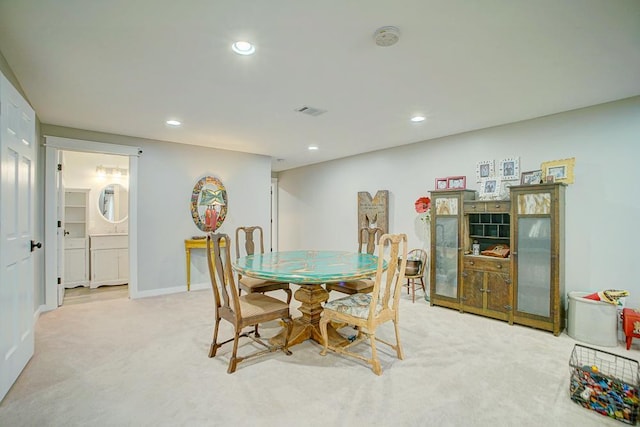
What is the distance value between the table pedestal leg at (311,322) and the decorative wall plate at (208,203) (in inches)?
108

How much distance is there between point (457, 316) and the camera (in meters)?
3.73

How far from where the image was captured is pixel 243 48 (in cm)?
212

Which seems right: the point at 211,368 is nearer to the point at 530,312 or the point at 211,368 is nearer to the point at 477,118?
the point at 530,312

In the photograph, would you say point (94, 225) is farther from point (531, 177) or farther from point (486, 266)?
point (531, 177)

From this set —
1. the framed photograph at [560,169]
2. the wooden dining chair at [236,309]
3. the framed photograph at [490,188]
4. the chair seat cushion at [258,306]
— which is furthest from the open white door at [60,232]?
the framed photograph at [560,169]

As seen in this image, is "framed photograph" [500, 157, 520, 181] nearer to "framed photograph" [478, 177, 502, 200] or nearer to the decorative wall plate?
"framed photograph" [478, 177, 502, 200]

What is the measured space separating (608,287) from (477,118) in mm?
2199

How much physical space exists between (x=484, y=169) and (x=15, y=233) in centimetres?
477

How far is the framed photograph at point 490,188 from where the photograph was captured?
3.93 metres

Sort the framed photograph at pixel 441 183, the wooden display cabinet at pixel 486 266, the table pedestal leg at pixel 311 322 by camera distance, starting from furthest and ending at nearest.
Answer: the framed photograph at pixel 441 183 → the wooden display cabinet at pixel 486 266 → the table pedestal leg at pixel 311 322

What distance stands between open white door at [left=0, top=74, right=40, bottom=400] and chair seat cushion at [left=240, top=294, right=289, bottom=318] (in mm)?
1531

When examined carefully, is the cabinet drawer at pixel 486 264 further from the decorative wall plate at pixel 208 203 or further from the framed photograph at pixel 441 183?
the decorative wall plate at pixel 208 203

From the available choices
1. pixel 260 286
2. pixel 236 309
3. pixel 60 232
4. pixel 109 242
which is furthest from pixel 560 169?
pixel 109 242

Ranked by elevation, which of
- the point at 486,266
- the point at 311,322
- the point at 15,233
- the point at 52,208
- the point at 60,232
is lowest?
the point at 311,322
